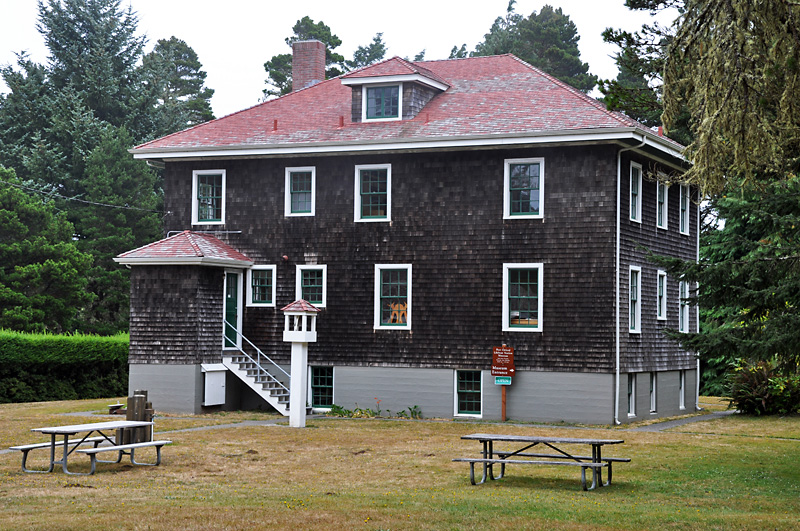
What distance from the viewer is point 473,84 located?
97.5 ft

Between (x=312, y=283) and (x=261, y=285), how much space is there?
1510mm

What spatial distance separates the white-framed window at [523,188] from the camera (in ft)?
86.0

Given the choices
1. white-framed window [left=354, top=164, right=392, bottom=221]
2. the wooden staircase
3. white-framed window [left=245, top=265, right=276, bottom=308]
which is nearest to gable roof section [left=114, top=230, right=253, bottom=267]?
white-framed window [left=245, top=265, right=276, bottom=308]

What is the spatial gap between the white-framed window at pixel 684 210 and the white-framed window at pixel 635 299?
13.0 feet

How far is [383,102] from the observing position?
28.8 m

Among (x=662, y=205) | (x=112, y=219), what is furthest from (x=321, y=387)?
(x=112, y=219)

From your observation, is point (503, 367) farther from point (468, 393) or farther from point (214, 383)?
point (214, 383)

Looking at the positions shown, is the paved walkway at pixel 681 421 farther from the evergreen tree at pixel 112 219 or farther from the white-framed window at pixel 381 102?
the evergreen tree at pixel 112 219

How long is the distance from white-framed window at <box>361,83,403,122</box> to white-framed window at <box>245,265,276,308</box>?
→ 4909mm

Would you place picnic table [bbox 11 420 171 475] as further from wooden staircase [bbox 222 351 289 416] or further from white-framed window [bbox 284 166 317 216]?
white-framed window [bbox 284 166 317 216]

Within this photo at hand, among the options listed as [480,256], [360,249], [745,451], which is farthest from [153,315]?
[745,451]

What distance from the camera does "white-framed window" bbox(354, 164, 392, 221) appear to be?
91.2 feet

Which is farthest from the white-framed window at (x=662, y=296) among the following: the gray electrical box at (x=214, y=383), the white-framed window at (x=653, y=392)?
the gray electrical box at (x=214, y=383)

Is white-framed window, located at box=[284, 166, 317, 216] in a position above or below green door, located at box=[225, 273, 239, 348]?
above
